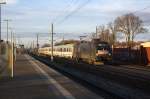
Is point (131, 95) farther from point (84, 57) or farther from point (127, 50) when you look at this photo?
point (127, 50)

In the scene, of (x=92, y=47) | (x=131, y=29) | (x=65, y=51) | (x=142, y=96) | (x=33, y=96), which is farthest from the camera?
(x=131, y=29)

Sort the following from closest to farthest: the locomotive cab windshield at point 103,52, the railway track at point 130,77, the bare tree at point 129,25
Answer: the railway track at point 130,77
the locomotive cab windshield at point 103,52
the bare tree at point 129,25

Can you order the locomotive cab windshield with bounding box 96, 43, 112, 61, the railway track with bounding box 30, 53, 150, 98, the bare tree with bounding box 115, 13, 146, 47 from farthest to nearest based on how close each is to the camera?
the bare tree with bounding box 115, 13, 146, 47, the locomotive cab windshield with bounding box 96, 43, 112, 61, the railway track with bounding box 30, 53, 150, 98

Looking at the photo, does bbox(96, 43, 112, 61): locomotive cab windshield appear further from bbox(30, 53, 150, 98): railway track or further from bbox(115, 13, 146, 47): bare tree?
bbox(115, 13, 146, 47): bare tree

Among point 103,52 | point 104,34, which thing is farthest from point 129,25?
point 103,52

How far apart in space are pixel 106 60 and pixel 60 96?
41411 millimetres

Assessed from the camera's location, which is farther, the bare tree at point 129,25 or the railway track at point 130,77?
the bare tree at point 129,25

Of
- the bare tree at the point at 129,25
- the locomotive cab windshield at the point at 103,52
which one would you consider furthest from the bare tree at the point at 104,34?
the locomotive cab windshield at the point at 103,52

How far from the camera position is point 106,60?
189 feet

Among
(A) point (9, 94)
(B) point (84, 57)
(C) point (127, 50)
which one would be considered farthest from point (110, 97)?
(C) point (127, 50)

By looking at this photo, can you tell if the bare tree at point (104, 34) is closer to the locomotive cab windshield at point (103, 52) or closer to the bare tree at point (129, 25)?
the bare tree at point (129, 25)

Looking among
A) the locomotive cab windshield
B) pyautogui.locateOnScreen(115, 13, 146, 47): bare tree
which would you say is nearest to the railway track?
the locomotive cab windshield

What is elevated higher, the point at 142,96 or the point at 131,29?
the point at 131,29

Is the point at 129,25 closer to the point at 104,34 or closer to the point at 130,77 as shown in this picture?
the point at 104,34
